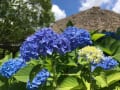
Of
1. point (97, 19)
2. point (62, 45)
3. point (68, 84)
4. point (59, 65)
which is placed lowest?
point (68, 84)

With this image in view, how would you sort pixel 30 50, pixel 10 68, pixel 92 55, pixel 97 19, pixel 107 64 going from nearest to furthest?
pixel 92 55 < pixel 30 50 < pixel 107 64 < pixel 10 68 < pixel 97 19

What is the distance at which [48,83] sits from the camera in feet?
9.30

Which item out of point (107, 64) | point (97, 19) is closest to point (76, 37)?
point (107, 64)

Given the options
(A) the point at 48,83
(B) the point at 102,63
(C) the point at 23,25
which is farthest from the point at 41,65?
(C) the point at 23,25

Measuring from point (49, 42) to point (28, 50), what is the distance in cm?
14

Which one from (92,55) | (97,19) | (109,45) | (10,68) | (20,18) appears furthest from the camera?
(20,18)

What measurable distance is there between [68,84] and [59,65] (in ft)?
0.51

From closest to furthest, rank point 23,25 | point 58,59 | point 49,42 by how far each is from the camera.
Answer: point 49,42 → point 58,59 → point 23,25

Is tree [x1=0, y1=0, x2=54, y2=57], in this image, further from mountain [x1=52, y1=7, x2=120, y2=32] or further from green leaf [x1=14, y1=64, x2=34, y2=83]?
green leaf [x1=14, y1=64, x2=34, y2=83]

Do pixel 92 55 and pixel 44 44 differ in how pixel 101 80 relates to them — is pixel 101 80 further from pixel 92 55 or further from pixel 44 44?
pixel 44 44

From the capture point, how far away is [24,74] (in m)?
2.91

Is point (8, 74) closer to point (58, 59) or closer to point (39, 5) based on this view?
point (58, 59)

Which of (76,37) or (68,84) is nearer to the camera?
(68,84)

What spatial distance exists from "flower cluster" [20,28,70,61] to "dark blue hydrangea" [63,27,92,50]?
19 centimetres
